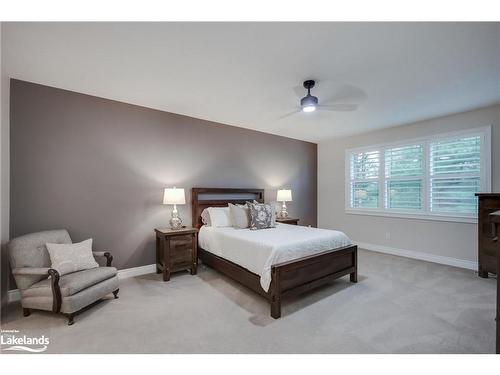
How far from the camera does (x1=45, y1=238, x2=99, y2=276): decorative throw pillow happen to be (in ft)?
7.91

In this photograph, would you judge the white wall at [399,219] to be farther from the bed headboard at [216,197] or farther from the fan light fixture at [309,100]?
the fan light fixture at [309,100]

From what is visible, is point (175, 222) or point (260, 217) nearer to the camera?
point (175, 222)

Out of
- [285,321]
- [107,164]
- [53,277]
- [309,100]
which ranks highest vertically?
[309,100]

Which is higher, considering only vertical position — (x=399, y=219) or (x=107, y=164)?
(x=107, y=164)

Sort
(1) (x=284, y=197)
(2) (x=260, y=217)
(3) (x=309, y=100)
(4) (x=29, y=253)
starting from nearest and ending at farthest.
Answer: (4) (x=29, y=253) < (3) (x=309, y=100) < (2) (x=260, y=217) < (1) (x=284, y=197)

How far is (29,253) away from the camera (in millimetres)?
2383

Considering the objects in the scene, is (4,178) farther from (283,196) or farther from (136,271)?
(283,196)

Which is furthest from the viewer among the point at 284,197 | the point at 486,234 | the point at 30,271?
the point at 284,197

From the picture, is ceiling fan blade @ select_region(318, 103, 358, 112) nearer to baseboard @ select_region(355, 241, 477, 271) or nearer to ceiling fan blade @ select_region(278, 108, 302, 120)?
ceiling fan blade @ select_region(278, 108, 302, 120)

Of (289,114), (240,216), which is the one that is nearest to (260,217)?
(240,216)

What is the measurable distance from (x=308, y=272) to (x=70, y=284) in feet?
8.07

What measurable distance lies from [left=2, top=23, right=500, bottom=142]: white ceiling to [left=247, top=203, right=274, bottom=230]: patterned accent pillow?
5.32 feet

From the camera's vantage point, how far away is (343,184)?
5.59 meters
